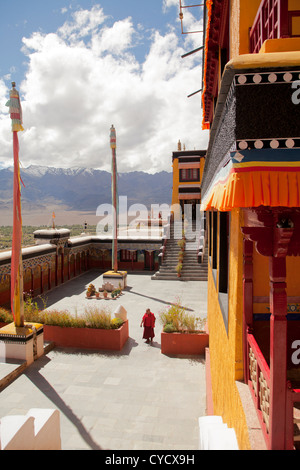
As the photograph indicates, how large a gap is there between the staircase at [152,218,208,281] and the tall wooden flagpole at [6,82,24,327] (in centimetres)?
1299

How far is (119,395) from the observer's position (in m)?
7.73

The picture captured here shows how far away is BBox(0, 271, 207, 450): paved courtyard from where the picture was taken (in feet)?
20.4

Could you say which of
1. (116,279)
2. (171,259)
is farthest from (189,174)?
(116,279)

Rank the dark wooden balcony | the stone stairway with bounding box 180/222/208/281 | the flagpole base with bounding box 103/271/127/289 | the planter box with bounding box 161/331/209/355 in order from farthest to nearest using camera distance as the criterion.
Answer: the stone stairway with bounding box 180/222/208/281
the flagpole base with bounding box 103/271/127/289
the planter box with bounding box 161/331/209/355
the dark wooden balcony

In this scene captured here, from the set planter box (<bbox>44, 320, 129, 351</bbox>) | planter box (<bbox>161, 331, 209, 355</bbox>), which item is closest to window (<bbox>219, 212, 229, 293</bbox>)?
planter box (<bbox>161, 331, 209, 355</bbox>)

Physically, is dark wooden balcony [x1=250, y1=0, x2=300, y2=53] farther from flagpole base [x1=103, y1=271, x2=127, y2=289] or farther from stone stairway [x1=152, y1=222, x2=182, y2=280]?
stone stairway [x1=152, y1=222, x2=182, y2=280]

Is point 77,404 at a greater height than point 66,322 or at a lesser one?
lesser

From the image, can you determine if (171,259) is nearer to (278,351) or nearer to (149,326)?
(149,326)

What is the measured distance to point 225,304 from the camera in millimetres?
4770

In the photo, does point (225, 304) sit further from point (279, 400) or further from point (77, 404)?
point (77, 404)

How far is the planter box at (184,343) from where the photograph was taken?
9953 mm

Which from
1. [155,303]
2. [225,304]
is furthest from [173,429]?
[155,303]

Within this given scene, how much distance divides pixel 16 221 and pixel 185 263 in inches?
579
